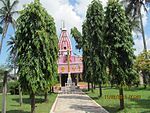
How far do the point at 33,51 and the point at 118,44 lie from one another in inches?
217

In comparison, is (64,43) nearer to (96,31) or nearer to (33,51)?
(96,31)

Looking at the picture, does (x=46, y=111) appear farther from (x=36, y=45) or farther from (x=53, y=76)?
(x=36, y=45)

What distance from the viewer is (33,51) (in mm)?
19641

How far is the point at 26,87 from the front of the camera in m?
19.6

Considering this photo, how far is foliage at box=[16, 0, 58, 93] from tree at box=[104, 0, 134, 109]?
13.4ft

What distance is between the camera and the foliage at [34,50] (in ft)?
63.3

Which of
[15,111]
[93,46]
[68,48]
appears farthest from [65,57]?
[15,111]

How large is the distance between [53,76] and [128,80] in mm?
4831

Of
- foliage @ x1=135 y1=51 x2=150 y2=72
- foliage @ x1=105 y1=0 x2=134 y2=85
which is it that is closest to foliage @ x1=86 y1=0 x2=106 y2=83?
foliage @ x1=135 y1=51 x2=150 y2=72

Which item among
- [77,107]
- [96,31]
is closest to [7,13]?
[96,31]

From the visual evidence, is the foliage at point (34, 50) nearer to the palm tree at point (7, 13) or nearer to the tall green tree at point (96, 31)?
the tall green tree at point (96, 31)

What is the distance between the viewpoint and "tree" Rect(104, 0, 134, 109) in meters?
21.0

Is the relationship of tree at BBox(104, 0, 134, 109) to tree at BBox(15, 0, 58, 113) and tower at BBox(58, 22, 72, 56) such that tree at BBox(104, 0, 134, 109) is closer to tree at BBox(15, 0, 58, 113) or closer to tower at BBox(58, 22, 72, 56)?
tree at BBox(15, 0, 58, 113)

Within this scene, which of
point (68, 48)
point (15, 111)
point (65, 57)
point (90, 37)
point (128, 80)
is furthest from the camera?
point (68, 48)
